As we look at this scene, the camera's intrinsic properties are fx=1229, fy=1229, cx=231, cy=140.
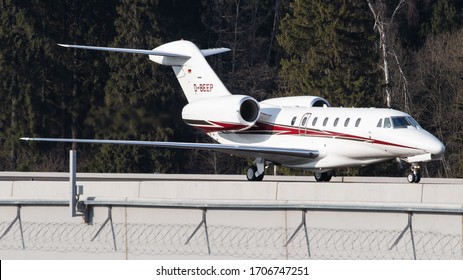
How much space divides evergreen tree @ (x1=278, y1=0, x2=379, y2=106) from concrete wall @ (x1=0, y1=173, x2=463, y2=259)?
30058 millimetres

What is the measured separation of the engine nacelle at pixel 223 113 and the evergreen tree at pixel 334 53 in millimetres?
15611

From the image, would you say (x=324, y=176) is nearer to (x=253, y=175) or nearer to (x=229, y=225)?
(x=253, y=175)

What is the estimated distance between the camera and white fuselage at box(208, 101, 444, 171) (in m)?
32.1

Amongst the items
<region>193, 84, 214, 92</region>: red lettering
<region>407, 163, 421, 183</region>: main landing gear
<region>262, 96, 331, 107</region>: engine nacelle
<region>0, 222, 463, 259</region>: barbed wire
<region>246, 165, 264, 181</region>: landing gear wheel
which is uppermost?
<region>193, 84, 214, 92</region>: red lettering

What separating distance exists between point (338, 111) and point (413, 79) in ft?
78.5

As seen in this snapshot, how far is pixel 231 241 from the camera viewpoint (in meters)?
20.8

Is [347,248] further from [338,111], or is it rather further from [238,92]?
[238,92]

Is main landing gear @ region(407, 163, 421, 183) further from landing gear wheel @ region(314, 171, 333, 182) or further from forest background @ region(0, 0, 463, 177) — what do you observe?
forest background @ region(0, 0, 463, 177)

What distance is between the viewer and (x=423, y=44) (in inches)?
2447

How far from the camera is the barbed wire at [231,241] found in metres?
19.5

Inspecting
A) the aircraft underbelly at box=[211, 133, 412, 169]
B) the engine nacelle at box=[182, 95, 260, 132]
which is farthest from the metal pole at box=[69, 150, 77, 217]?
the engine nacelle at box=[182, 95, 260, 132]

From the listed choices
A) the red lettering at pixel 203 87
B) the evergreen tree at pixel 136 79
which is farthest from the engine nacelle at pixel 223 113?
the red lettering at pixel 203 87

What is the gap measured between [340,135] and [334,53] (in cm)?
2014

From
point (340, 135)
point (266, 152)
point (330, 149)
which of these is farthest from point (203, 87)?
point (340, 135)
